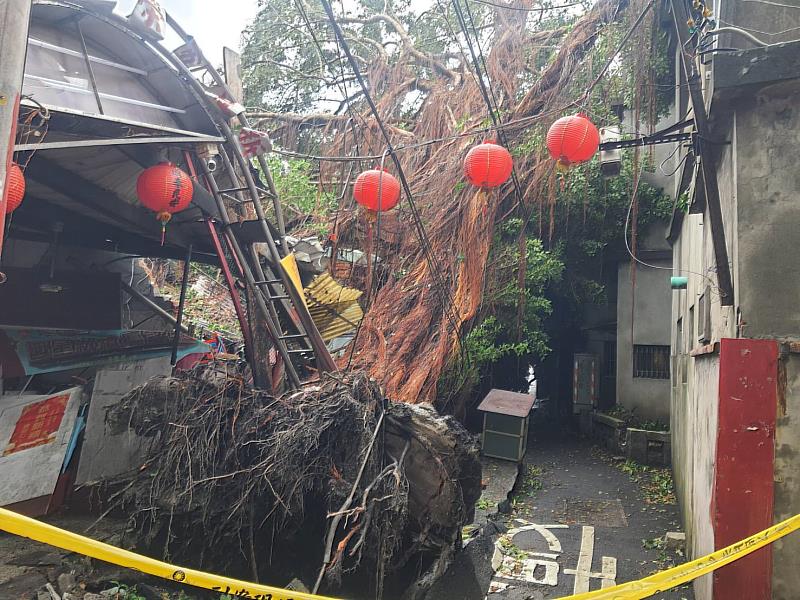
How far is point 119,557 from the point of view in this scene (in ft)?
9.21

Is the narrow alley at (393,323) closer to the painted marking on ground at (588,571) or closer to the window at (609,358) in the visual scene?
the painted marking on ground at (588,571)

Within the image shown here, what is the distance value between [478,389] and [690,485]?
23.1ft

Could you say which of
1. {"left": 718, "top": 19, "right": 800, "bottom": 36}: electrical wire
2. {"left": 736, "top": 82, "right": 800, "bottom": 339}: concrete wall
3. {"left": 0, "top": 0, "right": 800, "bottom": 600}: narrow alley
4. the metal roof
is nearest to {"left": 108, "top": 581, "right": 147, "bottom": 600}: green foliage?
{"left": 0, "top": 0, "right": 800, "bottom": 600}: narrow alley

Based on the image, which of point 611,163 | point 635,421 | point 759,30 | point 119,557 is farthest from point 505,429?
point 119,557

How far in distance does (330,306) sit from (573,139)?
4.89m

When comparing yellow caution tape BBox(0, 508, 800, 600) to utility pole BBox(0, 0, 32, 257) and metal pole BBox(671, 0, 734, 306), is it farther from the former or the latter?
metal pole BBox(671, 0, 734, 306)

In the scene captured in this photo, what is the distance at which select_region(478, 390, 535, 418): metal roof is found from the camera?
10883 millimetres

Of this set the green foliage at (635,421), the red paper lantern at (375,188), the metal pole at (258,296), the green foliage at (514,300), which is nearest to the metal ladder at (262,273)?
the metal pole at (258,296)

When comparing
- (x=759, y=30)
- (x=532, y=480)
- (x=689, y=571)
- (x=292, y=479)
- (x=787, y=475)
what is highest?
(x=759, y=30)

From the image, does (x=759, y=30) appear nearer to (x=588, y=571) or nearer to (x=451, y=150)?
(x=588, y=571)

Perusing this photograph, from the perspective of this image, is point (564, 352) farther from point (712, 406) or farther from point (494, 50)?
point (712, 406)

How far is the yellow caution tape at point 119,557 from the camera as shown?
2.53 m

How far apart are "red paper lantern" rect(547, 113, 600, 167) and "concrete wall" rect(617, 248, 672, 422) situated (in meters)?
7.50

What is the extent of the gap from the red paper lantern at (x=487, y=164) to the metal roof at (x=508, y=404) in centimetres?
500
